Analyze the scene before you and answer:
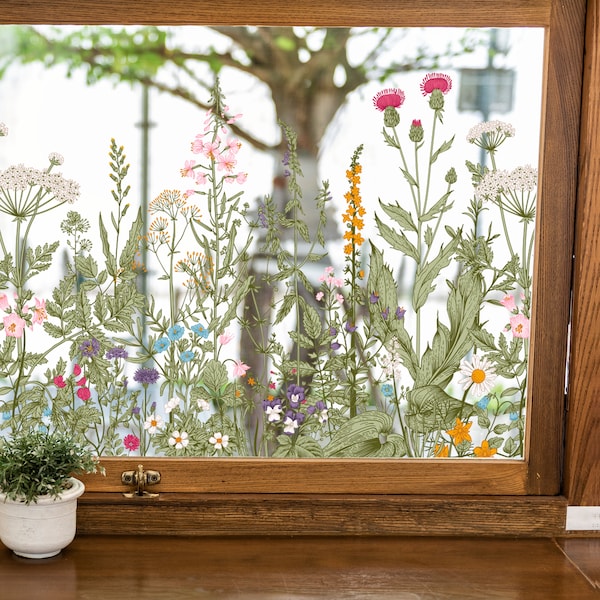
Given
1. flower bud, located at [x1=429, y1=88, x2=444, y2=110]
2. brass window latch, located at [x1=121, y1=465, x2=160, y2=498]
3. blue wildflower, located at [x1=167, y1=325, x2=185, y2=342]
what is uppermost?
flower bud, located at [x1=429, y1=88, x2=444, y2=110]

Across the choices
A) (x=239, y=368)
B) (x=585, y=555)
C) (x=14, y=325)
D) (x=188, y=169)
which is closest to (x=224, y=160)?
(x=188, y=169)

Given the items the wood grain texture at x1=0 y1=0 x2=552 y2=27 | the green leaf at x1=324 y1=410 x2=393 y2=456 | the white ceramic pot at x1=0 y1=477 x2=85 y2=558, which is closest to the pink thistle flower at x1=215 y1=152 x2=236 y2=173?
the wood grain texture at x1=0 y1=0 x2=552 y2=27

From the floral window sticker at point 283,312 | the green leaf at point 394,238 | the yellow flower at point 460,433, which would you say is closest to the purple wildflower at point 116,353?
the floral window sticker at point 283,312

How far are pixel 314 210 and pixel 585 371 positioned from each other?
2.08 ft

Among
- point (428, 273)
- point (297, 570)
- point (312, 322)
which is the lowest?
point (297, 570)

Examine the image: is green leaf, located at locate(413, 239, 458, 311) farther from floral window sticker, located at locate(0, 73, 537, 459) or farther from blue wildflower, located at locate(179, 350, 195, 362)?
blue wildflower, located at locate(179, 350, 195, 362)

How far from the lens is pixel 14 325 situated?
182cm

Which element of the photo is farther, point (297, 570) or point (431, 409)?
point (431, 409)

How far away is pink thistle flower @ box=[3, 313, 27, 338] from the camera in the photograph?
1.82 metres

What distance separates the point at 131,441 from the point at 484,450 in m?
0.72

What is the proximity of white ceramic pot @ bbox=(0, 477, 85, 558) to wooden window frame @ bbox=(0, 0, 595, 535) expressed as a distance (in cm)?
13

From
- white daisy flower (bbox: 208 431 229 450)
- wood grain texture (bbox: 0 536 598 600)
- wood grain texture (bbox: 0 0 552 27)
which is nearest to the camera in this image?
wood grain texture (bbox: 0 536 598 600)

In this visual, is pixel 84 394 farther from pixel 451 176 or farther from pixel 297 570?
pixel 451 176

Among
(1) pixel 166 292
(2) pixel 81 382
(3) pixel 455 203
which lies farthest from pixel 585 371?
(2) pixel 81 382
